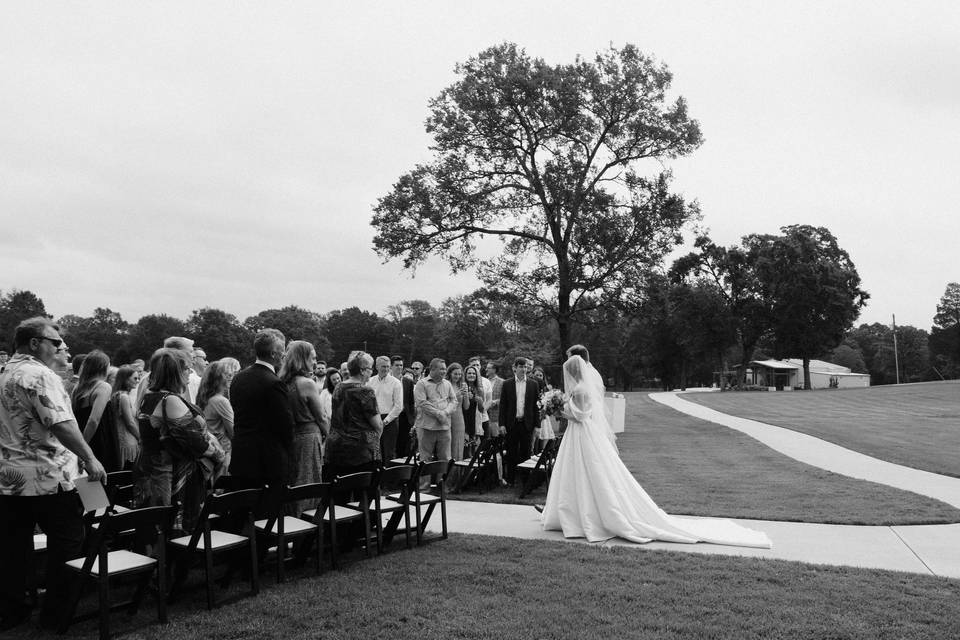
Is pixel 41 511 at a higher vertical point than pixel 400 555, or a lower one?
higher

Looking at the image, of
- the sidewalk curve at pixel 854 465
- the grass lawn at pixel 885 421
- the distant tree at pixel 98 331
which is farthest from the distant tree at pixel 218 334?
the sidewalk curve at pixel 854 465

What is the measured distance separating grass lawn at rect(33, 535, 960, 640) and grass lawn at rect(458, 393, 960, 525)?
2908 mm

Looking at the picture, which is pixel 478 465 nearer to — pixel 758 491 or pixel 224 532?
pixel 758 491

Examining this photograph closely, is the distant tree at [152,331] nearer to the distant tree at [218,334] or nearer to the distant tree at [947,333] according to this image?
the distant tree at [218,334]

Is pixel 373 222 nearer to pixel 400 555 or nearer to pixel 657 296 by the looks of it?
A: pixel 657 296

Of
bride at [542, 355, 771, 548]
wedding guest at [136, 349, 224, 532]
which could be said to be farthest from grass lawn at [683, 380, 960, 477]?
wedding guest at [136, 349, 224, 532]

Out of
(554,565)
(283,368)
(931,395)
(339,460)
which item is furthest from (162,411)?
(931,395)

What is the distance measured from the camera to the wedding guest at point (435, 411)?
1105 centimetres

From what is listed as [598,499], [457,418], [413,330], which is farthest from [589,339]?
[598,499]

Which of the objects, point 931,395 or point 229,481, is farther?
point 931,395

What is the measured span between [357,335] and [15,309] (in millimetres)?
46856

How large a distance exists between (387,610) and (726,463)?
38.2 feet

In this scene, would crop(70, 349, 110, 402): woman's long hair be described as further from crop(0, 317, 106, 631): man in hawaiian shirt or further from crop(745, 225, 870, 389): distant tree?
crop(745, 225, 870, 389): distant tree

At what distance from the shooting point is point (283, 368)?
7.00 m
